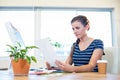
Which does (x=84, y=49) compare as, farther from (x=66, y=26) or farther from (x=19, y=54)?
(x=66, y=26)

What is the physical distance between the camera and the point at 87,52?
2.01m

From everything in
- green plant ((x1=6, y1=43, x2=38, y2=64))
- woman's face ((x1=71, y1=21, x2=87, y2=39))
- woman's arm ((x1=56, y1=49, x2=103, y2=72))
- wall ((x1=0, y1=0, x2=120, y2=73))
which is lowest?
woman's arm ((x1=56, y1=49, x2=103, y2=72))

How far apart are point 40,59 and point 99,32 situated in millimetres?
1093

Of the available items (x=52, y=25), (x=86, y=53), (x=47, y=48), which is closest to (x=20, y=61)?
(x=47, y=48)

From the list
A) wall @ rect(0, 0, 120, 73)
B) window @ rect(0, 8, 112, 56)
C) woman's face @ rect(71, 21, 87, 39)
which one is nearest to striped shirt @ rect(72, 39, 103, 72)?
woman's face @ rect(71, 21, 87, 39)

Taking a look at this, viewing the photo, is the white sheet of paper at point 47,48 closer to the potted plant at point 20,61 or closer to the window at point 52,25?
the potted plant at point 20,61

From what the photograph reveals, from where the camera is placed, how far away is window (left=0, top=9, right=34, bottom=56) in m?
3.40

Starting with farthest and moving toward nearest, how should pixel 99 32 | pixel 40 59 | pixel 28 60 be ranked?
pixel 99 32 → pixel 40 59 → pixel 28 60

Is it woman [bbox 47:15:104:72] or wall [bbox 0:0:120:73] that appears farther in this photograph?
wall [bbox 0:0:120:73]

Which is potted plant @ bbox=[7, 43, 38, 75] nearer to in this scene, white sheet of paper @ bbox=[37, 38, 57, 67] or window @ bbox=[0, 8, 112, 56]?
white sheet of paper @ bbox=[37, 38, 57, 67]

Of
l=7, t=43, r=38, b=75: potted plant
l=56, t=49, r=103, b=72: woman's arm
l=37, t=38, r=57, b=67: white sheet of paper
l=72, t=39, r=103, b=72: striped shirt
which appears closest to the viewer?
l=7, t=43, r=38, b=75: potted plant

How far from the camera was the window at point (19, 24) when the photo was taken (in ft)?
11.2
